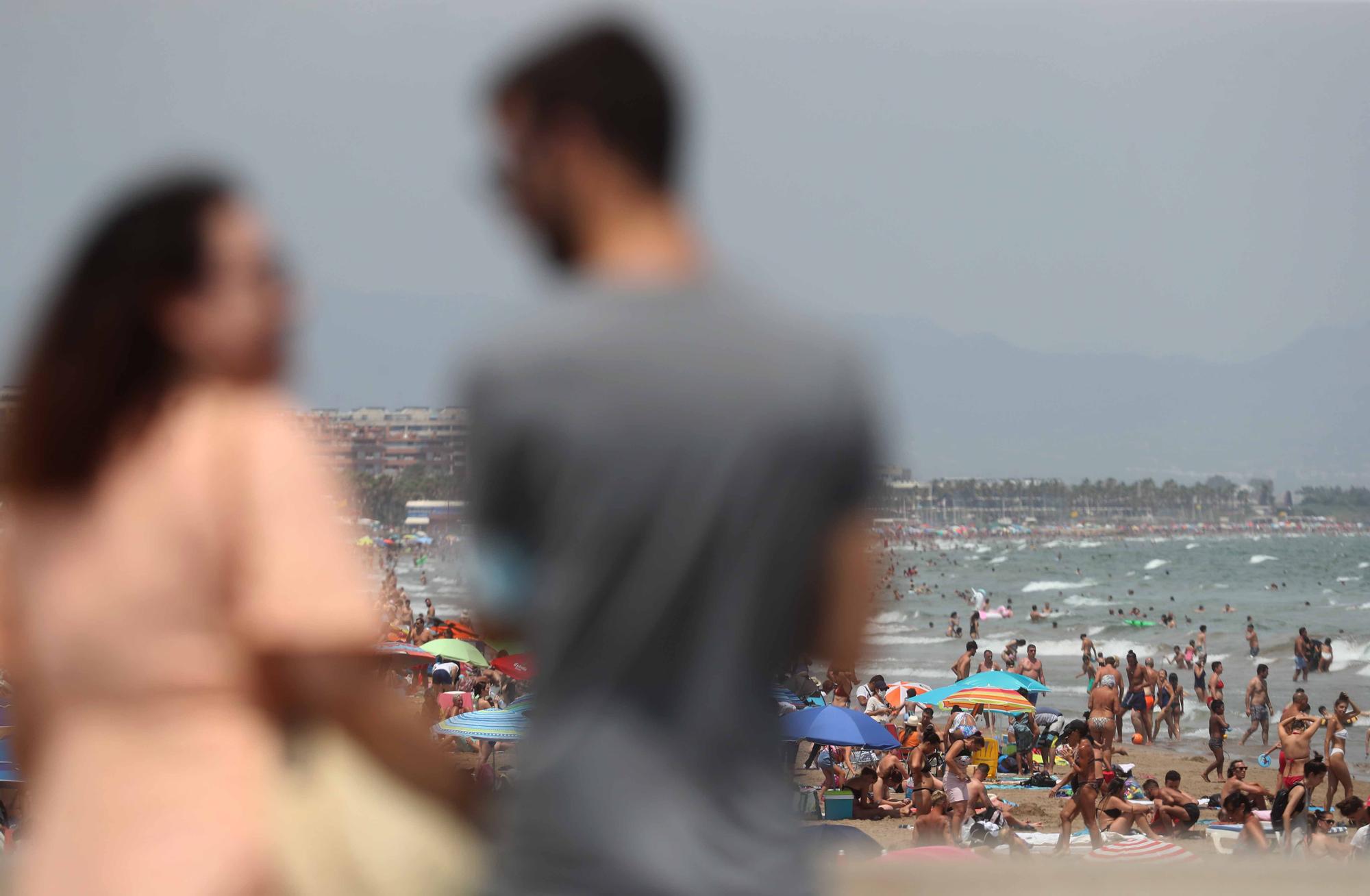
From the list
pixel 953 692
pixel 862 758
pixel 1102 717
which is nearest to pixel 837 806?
pixel 862 758

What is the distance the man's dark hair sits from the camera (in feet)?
2.77

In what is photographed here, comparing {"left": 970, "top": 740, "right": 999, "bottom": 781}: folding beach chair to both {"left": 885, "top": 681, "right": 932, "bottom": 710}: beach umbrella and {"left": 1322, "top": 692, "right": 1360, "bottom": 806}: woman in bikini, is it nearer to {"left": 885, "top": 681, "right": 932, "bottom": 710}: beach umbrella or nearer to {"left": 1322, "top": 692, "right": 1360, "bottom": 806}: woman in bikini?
{"left": 885, "top": 681, "right": 932, "bottom": 710}: beach umbrella

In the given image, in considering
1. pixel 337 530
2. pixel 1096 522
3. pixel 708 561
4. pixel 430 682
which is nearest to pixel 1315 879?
pixel 708 561

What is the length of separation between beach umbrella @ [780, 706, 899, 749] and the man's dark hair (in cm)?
1054

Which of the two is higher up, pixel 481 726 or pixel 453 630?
pixel 481 726

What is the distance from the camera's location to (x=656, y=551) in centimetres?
78

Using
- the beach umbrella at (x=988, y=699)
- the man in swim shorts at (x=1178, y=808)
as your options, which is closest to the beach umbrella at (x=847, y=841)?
the man in swim shorts at (x=1178, y=808)

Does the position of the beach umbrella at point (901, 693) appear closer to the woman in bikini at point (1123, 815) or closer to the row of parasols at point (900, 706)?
the row of parasols at point (900, 706)

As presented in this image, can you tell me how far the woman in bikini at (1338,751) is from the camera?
507 inches

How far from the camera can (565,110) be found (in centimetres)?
85

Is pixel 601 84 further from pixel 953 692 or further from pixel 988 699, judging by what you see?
pixel 953 692

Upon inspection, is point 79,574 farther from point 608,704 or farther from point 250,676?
point 608,704

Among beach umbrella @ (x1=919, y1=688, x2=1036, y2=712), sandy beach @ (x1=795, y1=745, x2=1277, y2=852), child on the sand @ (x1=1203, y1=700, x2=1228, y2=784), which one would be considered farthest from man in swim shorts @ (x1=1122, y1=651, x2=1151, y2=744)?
beach umbrella @ (x1=919, y1=688, x2=1036, y2=712)

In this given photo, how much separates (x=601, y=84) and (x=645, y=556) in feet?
0.91
